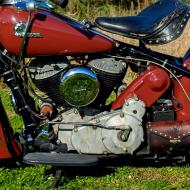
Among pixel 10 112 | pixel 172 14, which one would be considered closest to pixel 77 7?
pixel 10 112

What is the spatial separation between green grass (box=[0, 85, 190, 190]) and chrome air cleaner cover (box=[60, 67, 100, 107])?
0.70m

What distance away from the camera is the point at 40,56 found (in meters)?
4.02

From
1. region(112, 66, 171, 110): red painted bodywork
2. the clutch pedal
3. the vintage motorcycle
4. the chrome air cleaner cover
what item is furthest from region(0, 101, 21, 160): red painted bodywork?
region(112, 66, 171, 110): red painted bodywork

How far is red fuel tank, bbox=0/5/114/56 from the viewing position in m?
3.88

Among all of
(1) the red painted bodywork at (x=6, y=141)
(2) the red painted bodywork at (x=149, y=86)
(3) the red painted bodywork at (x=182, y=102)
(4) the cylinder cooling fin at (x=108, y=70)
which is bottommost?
(1) the red painted bodywork at (x=6, y=141)

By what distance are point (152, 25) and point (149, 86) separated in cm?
48

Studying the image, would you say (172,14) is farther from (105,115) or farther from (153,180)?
(153,180)

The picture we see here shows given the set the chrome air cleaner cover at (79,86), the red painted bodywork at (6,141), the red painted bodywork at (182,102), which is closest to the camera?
the chrome air cleaner cover at (79,86)

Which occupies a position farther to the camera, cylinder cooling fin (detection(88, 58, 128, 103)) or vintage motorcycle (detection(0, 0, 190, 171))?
cylinder cooling fin (detection(88, 58, 128, 103))

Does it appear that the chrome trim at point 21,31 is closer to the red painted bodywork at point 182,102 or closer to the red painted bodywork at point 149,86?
the red painted bodywork at point 149,86

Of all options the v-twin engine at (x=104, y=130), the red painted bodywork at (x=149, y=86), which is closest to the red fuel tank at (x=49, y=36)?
the red painted bodywork at (x=149, y=86)

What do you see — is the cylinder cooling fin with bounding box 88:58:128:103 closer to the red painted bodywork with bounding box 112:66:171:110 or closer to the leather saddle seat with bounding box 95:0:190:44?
the red painted bodywork with bounding box 112:66:171:110

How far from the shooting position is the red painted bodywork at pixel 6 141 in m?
4.12

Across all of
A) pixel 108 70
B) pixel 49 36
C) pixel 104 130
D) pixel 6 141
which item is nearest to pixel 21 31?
pixel 49 36
